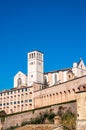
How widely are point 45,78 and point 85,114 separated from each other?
54.5 metres

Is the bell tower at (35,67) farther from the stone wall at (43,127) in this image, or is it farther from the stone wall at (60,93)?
the stone wall at (43,127)

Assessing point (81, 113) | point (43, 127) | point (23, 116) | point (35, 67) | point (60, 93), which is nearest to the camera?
point (81, 113)

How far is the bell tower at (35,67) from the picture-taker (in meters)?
90.1

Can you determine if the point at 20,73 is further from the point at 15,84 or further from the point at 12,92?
the point at 12,92

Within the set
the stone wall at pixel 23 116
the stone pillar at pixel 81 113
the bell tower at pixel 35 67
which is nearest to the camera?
the stone pillar at pixel 81 113

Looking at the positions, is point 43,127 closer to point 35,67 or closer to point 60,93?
point 60,93

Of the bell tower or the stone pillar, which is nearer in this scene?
the stone pillar

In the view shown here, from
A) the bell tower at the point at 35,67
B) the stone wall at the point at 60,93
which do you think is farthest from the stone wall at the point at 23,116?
the bell tower at the point at 35,67

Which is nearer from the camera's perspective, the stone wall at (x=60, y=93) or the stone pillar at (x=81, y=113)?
the stone pillar at (x=81, y=113)

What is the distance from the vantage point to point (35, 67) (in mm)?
90312

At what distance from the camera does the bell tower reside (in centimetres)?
9006

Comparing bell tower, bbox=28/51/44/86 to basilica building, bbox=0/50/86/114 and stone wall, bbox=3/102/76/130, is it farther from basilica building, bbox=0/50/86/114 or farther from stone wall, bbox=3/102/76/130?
stone wall, bbox=3/102/76/130

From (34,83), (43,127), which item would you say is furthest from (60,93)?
(34,83)

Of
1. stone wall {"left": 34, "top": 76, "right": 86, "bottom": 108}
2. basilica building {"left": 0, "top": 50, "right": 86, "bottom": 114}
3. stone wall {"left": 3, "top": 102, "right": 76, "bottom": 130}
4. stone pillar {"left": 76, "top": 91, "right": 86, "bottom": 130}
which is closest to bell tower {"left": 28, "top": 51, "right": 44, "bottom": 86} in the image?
basilica building {"left": 0, "top": 50, "right": 86, "bottom": 114}
